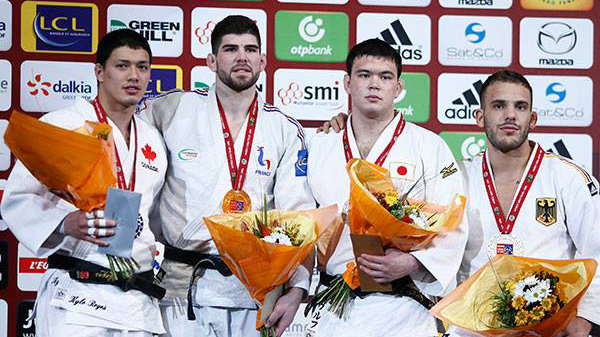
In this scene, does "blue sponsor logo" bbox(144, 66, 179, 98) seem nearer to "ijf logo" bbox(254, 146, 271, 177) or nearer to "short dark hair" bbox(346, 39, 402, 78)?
"ijf logo" bbox(254, 146, 271, 177)

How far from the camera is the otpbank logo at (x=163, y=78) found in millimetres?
5648

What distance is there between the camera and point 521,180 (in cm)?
418

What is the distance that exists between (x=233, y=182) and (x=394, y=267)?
974mm

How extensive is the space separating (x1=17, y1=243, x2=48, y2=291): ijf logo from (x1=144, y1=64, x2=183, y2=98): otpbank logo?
134 centimetres

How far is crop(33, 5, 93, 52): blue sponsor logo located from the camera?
18.4 ft

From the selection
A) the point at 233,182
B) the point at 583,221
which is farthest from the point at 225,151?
the point at 583,221

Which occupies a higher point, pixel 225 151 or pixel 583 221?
pixel 225 151

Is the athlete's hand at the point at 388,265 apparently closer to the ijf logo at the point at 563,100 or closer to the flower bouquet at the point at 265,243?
the flower bouquet at the point at 265,243

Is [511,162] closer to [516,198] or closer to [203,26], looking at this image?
[516,198]

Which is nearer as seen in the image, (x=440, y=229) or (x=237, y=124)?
(x=440, y=229)

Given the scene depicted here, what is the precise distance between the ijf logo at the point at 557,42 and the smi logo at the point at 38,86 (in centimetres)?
328

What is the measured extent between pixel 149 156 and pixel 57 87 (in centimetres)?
190

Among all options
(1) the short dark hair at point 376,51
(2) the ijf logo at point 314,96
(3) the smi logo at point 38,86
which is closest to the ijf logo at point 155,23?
(3) the smi logo at point 38,86

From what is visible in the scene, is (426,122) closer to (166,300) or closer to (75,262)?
(166,300)
